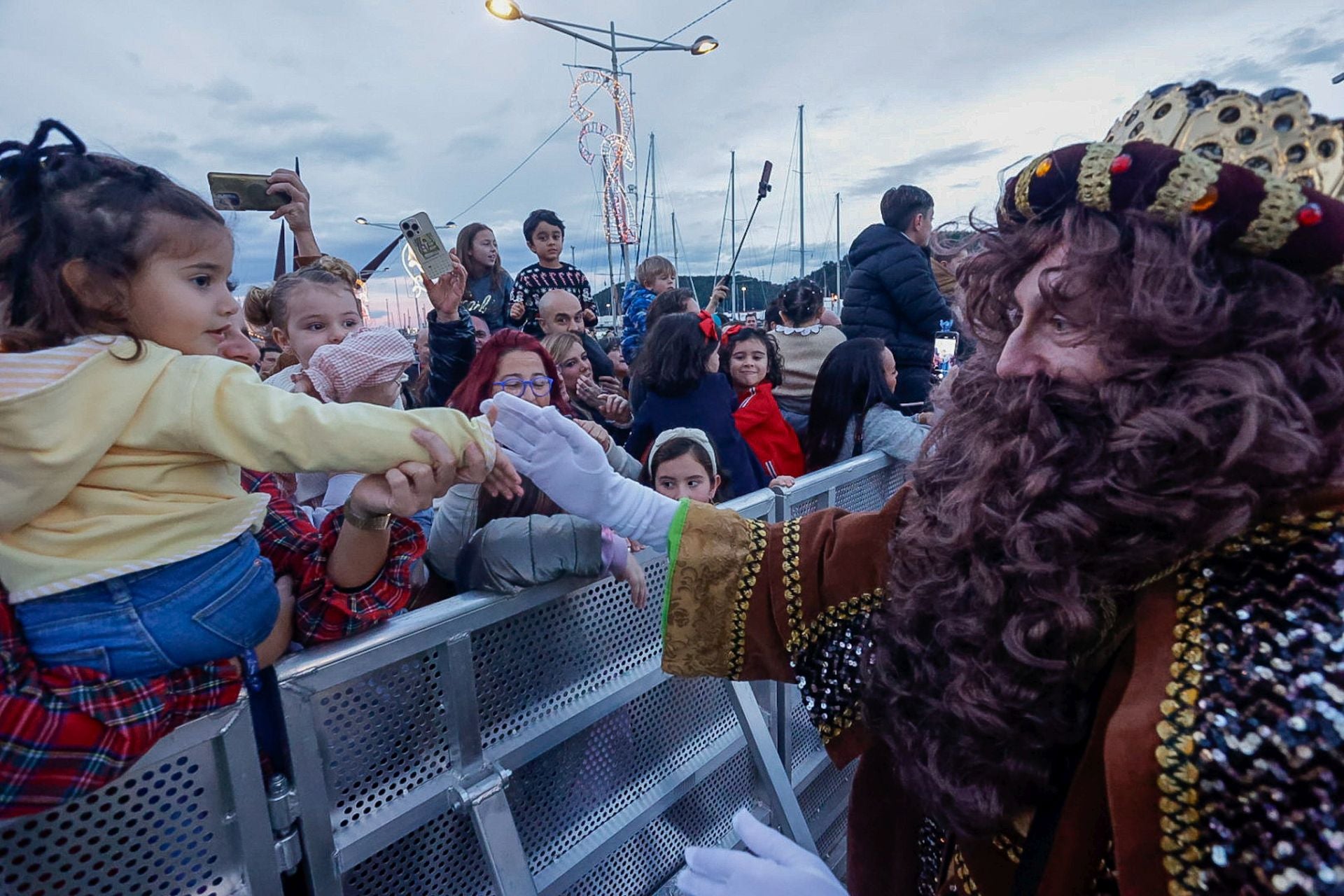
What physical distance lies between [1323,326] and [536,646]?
1.50m

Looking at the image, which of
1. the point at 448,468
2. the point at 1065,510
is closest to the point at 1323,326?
the point at 1065,510

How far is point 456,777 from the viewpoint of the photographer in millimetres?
1450

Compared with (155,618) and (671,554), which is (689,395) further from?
(155,618)

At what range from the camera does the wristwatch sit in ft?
4.14

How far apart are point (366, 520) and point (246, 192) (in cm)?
182

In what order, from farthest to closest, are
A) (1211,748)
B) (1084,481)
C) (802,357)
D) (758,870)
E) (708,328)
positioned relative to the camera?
(802,357) < (708,328) < (758,870) < (1084,481) < (1211,748)

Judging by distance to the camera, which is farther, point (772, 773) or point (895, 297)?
point (895, 297)

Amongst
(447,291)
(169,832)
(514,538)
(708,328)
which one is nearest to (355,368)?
(447,291)

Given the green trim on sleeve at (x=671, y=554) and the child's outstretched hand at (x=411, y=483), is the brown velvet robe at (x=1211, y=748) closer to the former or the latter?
the green trim on sleeve at (x=671, y=554)

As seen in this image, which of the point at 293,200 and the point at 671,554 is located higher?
the point at 293,200

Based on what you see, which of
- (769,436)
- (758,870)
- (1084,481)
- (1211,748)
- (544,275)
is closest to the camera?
(1211,748)

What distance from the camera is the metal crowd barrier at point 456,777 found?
108cm

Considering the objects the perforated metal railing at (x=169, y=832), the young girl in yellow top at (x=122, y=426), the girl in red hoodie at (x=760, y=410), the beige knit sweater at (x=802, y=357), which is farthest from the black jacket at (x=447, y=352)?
the beige knit sweater at (x=802, y=357)

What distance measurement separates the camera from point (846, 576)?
1.32m
